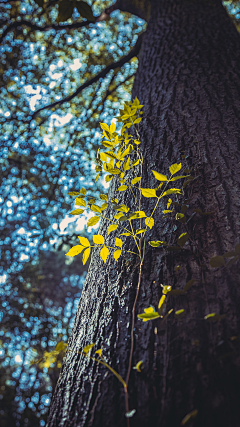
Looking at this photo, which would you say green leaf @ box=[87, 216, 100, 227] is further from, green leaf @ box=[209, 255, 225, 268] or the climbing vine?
green leaf @ box=[209, 255, 225, 268]

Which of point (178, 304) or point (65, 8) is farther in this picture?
point (65, 8)

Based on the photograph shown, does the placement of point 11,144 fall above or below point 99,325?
above

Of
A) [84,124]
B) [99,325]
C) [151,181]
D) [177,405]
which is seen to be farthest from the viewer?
[84,124]

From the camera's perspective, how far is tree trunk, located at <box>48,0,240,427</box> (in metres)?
0.66

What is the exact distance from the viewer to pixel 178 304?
0.82m

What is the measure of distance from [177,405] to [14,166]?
482cm

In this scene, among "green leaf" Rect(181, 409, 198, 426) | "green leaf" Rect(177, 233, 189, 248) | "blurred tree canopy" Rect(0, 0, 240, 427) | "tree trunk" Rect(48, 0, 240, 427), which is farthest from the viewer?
"blurred tree canopy" Rect(0, 0, 240, 427)

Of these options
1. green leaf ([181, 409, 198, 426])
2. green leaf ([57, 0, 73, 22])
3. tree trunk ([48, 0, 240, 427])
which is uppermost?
green leaf ([57, 0, 73, 22])

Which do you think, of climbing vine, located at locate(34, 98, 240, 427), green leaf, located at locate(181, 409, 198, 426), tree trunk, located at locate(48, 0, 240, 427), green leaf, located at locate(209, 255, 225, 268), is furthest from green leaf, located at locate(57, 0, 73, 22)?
green leaf, located at locate(181, 409, 198, 426)

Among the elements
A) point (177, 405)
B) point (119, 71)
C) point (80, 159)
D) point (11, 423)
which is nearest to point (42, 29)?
point (119, 71)

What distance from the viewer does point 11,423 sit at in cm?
491

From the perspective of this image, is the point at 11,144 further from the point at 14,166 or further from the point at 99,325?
the point at 99,325

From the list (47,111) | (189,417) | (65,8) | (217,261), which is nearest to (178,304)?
(217,261)

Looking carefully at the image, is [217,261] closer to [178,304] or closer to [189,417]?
[178,304]
